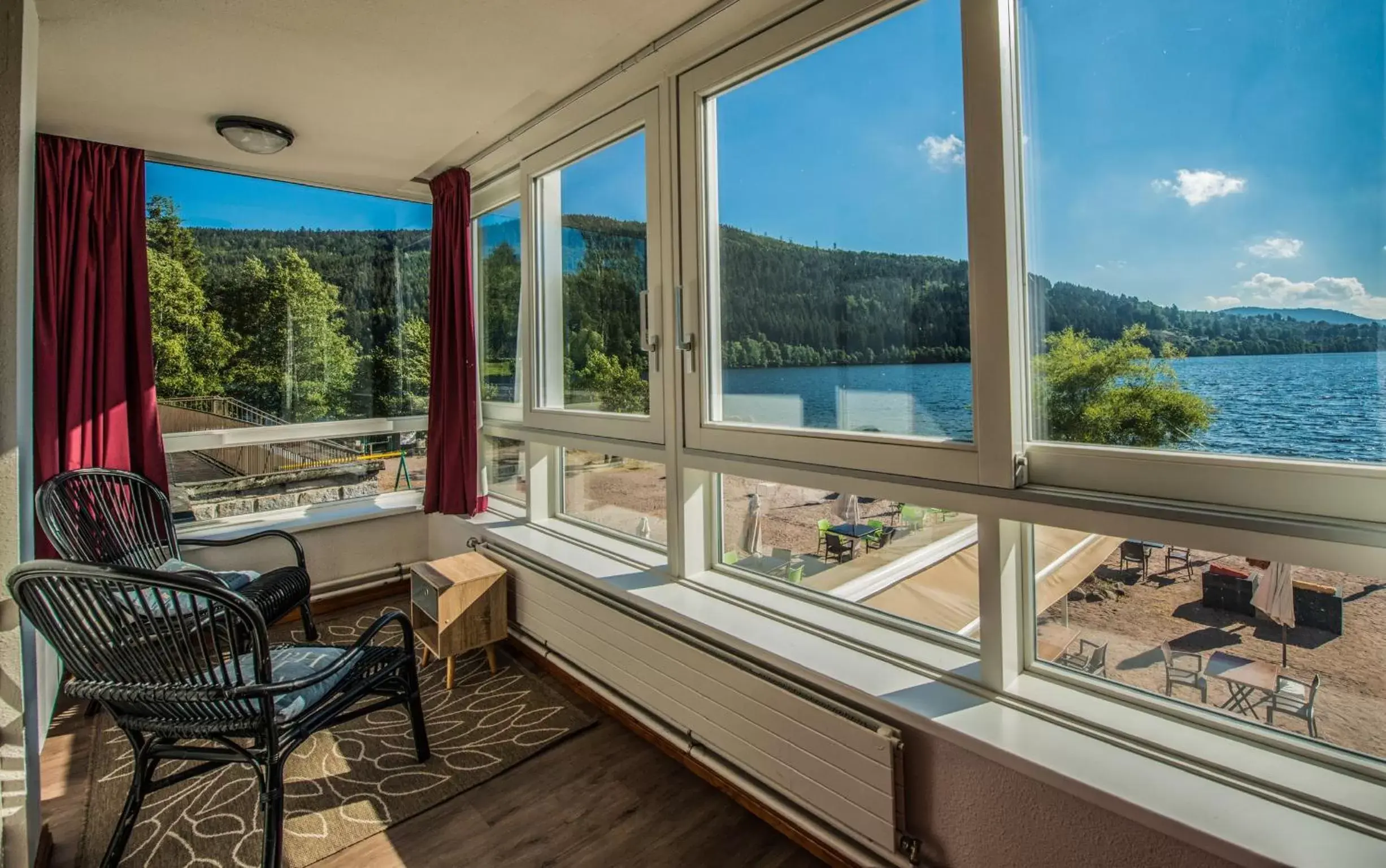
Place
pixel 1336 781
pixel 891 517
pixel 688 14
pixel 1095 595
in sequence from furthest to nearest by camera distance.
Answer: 1. pixel 688 14
2. pixel 891 517
3. pixel 1095 595
4. pixel 1336 781

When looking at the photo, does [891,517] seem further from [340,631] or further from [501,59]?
[340,631]

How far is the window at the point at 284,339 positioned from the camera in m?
3.43

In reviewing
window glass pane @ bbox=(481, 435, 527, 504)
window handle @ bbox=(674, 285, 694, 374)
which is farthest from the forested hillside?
window glass pane @ bbox=(481, 435, 527, 504)

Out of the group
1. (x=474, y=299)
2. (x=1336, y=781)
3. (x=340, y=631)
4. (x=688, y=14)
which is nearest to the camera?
(x=1336, y=781)

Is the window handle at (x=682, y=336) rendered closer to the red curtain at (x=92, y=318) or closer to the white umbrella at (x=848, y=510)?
the white umbrella at (x=848, y=510)

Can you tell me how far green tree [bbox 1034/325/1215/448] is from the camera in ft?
4.44

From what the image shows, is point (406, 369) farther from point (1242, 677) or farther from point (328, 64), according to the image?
point (1242, 677)

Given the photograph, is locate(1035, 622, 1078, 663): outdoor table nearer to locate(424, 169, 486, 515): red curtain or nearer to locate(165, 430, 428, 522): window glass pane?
locate(424, 169, 486, 515): red curtain

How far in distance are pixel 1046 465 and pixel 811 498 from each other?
763 millimetres

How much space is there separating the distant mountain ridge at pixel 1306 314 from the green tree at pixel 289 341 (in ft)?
13.8

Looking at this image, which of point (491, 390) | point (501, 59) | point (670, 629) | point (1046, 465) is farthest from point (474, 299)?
point (1046, 465)

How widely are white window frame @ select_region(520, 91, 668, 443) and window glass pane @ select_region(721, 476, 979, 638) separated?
53cm

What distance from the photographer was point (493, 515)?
12.1ft

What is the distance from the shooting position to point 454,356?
3.65m
